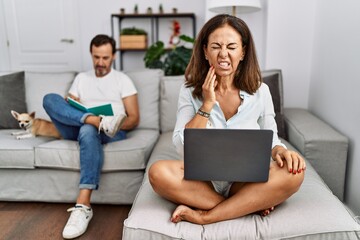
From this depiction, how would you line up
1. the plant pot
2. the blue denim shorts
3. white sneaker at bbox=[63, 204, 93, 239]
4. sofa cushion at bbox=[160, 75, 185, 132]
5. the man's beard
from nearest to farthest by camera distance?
1. the blue denim shorts
2. white sneaker at bbox=[63, 204, 93, 239]
3. the man's beard
4. sofa cushion at bbox=[160, 75, 185, 132]
5. the plant pot

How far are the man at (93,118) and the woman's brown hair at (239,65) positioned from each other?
690mm

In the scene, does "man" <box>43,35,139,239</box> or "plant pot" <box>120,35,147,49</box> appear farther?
"plant pot" <box>120,35,147,49</box>

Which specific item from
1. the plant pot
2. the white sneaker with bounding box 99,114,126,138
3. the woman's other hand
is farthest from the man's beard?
the plant pot

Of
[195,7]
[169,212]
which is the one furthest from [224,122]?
[195,7]

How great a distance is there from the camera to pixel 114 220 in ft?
6.18

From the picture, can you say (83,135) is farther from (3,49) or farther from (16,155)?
(3,49)

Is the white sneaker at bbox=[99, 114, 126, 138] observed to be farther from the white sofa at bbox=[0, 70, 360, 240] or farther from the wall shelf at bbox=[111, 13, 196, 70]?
the wall shelf at bbox=[111, 13, 196, 70]

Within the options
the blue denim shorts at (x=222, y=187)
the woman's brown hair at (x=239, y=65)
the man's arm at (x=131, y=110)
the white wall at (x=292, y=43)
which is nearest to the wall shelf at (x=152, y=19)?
the white wall at (x=292, y=43)

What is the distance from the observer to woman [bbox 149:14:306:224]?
1.16 metres

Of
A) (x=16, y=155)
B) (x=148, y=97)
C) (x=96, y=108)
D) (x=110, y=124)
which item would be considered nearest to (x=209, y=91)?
(x=110, y=124)

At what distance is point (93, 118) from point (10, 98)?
2.89 ft

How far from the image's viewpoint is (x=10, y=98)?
Result: 2.41 metres

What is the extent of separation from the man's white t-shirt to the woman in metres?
0.91

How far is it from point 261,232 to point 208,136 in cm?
39
